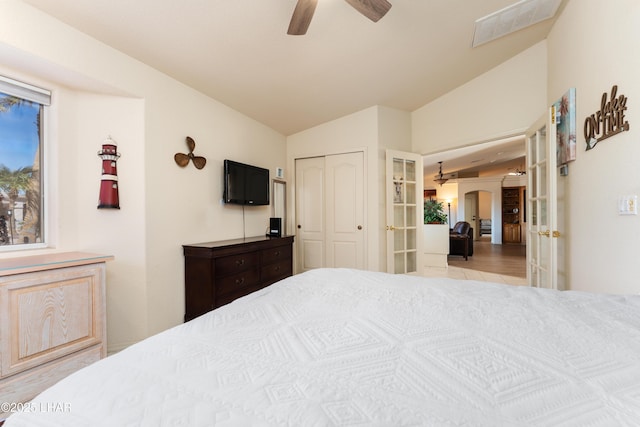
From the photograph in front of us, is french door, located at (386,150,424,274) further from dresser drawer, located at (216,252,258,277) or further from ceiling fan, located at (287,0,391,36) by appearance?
ceiling fan, located at (287,0,391,36)

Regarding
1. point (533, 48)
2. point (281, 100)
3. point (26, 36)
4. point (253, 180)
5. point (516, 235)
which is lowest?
point (516, 235)

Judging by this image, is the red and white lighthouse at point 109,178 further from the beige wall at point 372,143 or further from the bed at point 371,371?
the beige wall at point 372,143

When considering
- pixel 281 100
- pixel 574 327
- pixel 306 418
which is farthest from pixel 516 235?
pixel 306 418

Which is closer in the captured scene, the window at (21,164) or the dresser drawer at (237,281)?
the window at (21,164)

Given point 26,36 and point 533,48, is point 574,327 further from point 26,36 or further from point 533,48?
point 533,48

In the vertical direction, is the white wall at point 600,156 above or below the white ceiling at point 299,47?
below

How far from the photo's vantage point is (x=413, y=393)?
60 centimetres

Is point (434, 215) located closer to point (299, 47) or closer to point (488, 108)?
point (488, 108)

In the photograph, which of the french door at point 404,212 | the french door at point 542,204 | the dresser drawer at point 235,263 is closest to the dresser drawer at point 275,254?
the dresser drawer at point 235,263

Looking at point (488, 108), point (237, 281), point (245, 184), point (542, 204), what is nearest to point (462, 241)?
point (488, 108)

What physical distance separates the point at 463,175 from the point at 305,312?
11385 millimetres

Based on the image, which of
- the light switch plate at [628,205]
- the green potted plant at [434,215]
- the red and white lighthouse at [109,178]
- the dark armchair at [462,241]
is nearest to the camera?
the light switch plate at [628,205]

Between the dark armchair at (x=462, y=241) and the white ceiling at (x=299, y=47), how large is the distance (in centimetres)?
404

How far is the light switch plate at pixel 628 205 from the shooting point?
5.36 ft
